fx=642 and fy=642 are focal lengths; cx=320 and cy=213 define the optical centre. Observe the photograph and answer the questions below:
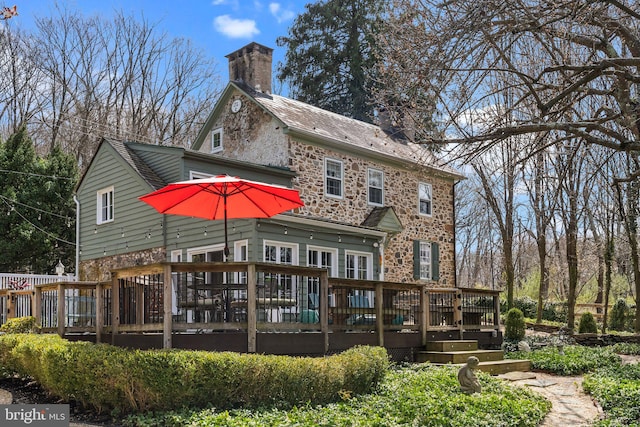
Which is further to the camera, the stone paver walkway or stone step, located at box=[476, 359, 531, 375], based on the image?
stone step, located at box=[476, 359, 531, 375]

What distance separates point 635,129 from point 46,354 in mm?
9256

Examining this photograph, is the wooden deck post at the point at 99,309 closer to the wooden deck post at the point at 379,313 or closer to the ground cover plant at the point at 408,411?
the ground cover plant at the point at 408,411

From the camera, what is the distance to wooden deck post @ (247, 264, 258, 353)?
8.76 meters

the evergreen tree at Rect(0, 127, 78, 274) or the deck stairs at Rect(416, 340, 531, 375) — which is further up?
the evergreen tree at Rect(0, 127, 78, 274)

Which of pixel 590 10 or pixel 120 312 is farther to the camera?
pixel 120 312

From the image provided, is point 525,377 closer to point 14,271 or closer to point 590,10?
point 590,10

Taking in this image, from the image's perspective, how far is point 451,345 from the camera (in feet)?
40.9

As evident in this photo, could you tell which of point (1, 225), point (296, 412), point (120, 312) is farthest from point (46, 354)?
point (1, 225)

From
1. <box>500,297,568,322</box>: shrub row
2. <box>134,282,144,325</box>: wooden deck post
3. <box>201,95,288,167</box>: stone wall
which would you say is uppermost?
<box>201,95,288,167</box>: stone wall

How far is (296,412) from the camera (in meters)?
7.38

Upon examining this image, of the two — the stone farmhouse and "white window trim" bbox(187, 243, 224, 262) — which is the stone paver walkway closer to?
the stone farmhouse

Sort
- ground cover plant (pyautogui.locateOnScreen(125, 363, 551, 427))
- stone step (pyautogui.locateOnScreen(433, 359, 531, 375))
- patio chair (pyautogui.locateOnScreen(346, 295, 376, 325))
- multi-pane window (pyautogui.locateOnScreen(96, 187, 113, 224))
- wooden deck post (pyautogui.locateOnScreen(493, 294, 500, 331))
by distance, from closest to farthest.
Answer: ground cover plant (pyautogui.locateOnScreen(125, 363, 551, 427)), patio chair (pyautogui.locateOnScreen(346, 295, 376, 325)), stone step (pyautogui.locateOnScreen(433, 359, 531, 375)), wooden deck post (pyautogui.locateOnScreen(493, 294, 500, 331)), multi-pane window (pyautogui.locateOnScreen(96, 187, 113, 224))

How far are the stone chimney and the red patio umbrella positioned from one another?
11079mm

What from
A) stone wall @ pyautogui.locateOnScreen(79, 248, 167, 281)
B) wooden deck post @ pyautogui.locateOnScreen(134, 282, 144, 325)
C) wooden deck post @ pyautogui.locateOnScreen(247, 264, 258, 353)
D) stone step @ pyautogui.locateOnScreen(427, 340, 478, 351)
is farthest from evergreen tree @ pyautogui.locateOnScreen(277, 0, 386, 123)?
wooden deck post @ pyautogui.locateOnScreen(247, 264, 258, 353)
